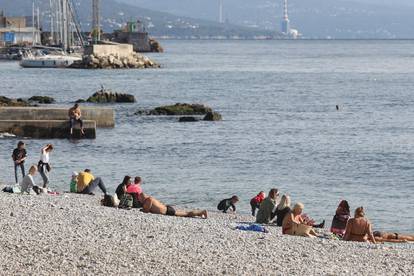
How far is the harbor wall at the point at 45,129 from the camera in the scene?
39.2 metres

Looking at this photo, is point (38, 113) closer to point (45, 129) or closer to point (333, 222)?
point (45, 129)

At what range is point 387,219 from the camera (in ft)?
79.5

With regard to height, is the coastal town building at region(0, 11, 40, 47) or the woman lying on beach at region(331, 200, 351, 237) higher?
the coastal town building at region(0, 11, 40, 47)

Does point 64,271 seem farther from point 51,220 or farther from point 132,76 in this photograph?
point 132,76

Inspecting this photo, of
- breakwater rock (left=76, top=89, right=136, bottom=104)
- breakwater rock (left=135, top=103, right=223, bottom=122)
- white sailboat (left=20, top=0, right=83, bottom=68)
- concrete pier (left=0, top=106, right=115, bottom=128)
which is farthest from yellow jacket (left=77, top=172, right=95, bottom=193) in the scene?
white sailboat (left=20, top=0, right=83, bottom=68)

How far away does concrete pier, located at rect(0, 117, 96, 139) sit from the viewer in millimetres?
39219

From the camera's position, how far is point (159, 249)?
1608 cm

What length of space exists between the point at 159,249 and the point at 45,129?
78.5 ft

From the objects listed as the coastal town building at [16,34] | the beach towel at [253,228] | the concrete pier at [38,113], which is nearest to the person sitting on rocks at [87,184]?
the beach towel at [253,228]

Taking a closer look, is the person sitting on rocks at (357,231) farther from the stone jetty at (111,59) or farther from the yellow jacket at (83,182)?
the stone jetty at (111,59)

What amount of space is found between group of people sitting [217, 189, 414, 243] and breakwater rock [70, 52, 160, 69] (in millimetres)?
88273

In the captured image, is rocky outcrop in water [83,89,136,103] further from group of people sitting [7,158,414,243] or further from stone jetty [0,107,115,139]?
group of people sitting [7,158,414,243]

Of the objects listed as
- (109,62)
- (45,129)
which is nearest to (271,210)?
(45,129)

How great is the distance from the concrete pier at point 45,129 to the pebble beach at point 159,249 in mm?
19531
